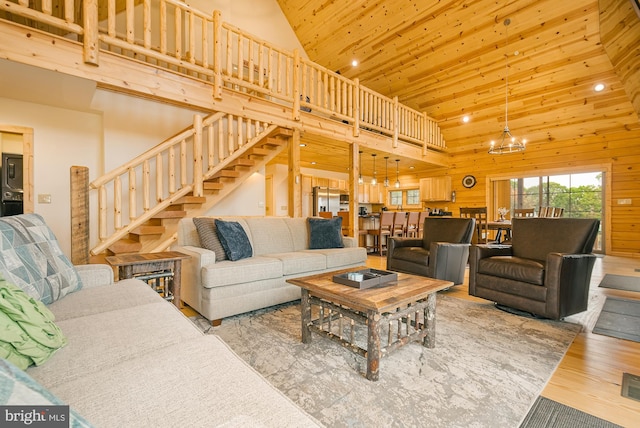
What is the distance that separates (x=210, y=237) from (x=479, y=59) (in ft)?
19.3

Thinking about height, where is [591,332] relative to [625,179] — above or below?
below

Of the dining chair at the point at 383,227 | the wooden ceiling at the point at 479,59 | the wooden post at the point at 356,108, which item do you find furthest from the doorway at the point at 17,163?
the dining chair at the point at 383,227

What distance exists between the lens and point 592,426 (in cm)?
130

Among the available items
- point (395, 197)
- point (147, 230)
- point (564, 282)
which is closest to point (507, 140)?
point (395, 197)

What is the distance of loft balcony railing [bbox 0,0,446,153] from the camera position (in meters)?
2.90

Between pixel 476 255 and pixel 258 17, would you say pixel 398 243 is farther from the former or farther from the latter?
pixel 258 17

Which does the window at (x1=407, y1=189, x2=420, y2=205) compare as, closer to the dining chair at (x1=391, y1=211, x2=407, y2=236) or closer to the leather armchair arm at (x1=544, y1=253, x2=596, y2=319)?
Result: the dining chair at (x1=391, y1=211, x2=407, y2=236)

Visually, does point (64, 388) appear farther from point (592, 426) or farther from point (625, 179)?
point (625, 179)

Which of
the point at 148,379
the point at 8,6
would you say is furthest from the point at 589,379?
the point at 8,6

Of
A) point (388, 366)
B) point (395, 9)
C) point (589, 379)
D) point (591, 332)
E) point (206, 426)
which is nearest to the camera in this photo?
point (206, 426)

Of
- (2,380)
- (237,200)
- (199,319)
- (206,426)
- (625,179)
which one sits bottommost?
(199,319)

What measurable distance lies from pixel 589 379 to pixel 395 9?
615 cm

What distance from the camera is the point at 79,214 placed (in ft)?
8.14

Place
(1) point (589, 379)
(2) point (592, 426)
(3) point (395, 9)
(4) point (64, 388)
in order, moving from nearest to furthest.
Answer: (4) point (64, 388), (2) point (592, 426), (1) point (589, 379), (3) point (395, 9)
